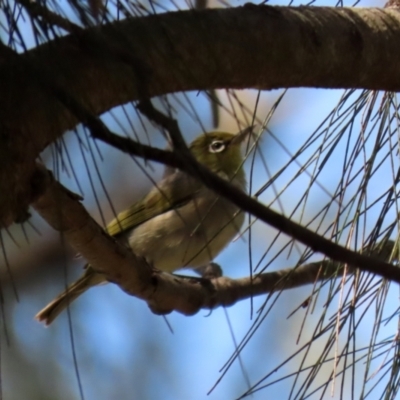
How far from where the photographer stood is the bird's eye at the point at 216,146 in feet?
13.1

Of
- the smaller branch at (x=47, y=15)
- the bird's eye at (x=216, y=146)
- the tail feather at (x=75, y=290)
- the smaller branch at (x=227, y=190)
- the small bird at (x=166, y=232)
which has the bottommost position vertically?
the smaller branch at (x=227, y=190)

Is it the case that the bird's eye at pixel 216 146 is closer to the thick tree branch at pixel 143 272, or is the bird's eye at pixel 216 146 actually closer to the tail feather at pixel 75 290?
the tail feather at pixel 75 290

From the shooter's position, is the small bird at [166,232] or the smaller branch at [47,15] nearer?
the smaller branch at [47,15]

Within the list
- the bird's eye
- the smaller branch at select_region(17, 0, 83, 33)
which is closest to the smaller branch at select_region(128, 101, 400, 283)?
the smaller branch at select_region(17, 0, 83, 33)

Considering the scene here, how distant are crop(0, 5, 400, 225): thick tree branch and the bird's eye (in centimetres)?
255

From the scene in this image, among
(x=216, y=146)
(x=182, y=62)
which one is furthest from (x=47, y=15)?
(x=216, y=146)

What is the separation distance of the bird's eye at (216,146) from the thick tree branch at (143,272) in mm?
1495

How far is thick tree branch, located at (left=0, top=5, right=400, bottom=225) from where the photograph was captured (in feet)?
3.31

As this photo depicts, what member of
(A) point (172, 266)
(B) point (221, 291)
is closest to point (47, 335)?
(A) point (172, 266)

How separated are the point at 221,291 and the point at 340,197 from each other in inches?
34.1

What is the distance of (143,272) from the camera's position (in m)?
2.12

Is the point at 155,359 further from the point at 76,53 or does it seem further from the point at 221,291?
the point at 76,53

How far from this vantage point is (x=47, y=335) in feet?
14.1

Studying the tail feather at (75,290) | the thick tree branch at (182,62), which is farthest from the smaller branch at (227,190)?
the tail feather at (75,290)
